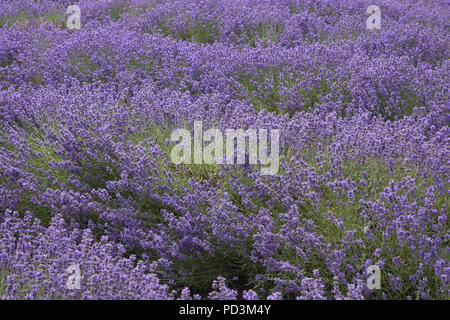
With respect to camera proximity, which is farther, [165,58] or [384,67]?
[165,58]

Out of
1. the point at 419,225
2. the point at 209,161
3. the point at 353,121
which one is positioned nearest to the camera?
the point at 419,225

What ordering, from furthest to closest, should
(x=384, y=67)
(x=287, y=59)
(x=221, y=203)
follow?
(x=287, y=59), (x=384, y=67), (x=221, y=203)

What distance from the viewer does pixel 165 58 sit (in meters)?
4.11

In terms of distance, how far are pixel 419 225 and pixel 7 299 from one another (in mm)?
1598

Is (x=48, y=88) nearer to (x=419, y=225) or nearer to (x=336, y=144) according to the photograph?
(x=336, y=144)

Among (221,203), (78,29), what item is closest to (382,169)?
(221,203)

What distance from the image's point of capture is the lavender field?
1970mm

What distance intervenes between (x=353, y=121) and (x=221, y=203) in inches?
42.8

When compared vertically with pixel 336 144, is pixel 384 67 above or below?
above

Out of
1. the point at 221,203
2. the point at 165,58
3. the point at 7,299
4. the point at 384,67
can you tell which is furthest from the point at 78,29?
the point at 7,299

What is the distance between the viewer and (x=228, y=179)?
98.3 inches

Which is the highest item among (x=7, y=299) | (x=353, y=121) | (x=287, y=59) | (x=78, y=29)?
(x=78, y=29)

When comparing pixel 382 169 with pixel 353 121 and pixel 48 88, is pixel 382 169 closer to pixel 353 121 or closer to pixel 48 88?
pixel 353 121

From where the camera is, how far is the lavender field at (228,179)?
6.46ft
